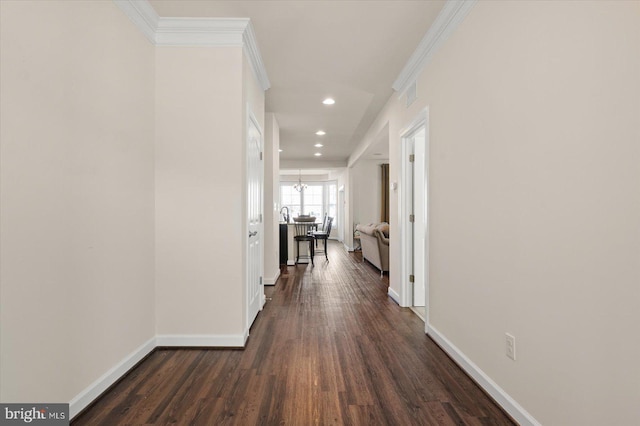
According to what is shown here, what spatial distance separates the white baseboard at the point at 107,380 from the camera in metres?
1.72

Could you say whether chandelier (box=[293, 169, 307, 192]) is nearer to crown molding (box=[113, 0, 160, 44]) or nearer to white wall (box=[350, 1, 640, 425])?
crown molding (box=[113, 0, 160, 44])

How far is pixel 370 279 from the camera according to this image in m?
5.34

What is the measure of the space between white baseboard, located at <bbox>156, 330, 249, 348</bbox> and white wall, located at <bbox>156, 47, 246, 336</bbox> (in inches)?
1.3

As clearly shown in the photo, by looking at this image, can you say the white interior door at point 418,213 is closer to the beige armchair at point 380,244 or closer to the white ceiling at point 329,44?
the white ceiling at point 329,44

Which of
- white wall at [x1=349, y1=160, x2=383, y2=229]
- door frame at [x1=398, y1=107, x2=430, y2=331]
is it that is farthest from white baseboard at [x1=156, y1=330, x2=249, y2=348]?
white wall at [x1=349, y1=160, x2=383, y2=229]

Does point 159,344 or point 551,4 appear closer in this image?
point 551,4

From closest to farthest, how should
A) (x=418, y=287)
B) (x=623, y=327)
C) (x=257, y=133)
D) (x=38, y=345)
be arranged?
(x=623, y=327), (x=38, y=345), (x=257, y=133), (x=418, y=287)

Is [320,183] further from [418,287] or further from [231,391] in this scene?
[231,391]

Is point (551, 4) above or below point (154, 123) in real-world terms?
above

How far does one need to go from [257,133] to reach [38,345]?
2.55 metres

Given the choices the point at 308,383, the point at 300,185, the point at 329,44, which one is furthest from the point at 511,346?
the point at 300,185

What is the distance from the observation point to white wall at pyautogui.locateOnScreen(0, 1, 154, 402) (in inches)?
54.4

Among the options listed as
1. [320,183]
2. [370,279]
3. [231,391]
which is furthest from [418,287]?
[320,183]

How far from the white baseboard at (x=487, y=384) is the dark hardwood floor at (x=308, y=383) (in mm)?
45
